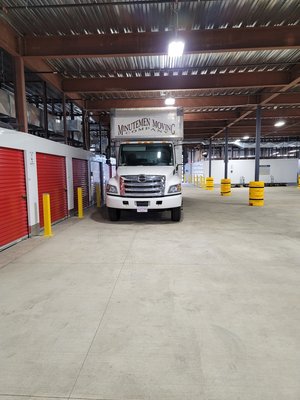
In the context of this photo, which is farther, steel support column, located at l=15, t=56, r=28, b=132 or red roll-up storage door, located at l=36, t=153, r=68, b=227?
red roll-up storage door, located at l=36, t=153, r=68, b=227

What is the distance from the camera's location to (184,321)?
9.52ft

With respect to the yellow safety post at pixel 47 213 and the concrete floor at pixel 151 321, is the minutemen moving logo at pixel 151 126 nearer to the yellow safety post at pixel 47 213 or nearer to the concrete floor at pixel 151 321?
the yellow safety post at pixel 47 213

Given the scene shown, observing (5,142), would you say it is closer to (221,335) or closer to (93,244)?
(93,244)

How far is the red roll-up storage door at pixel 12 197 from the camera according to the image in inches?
222

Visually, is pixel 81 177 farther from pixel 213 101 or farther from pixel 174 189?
pixel 213 101

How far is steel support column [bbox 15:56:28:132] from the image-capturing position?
6.67 meters

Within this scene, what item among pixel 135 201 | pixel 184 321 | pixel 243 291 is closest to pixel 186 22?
pixel 135 201

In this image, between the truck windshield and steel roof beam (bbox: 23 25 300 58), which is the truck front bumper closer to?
the truck windshield

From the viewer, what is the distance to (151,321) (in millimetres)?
2908

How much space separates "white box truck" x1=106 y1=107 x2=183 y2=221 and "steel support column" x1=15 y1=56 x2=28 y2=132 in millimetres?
2762

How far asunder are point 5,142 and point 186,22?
4761mm

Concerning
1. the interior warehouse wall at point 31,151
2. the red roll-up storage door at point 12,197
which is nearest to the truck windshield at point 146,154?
the interior warehouse wall at point 31,151

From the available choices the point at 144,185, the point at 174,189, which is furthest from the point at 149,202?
the point at 174,189

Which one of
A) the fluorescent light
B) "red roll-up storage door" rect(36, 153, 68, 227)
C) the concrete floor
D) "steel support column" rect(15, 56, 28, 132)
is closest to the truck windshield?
"red roll-up storage door" rect(36, 153, 68, 227)
